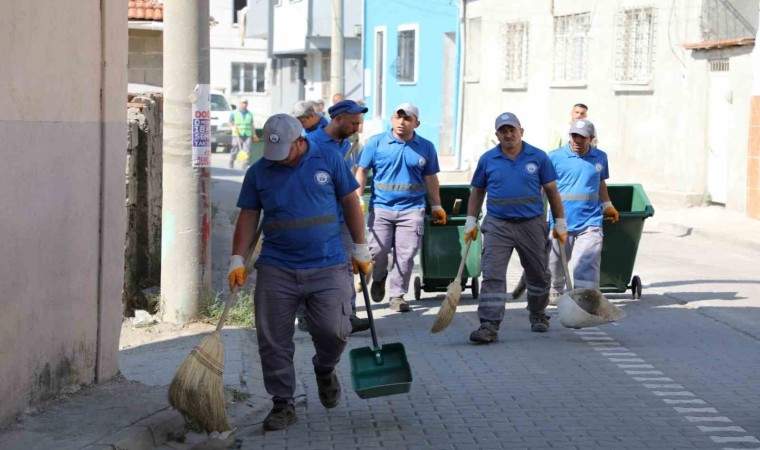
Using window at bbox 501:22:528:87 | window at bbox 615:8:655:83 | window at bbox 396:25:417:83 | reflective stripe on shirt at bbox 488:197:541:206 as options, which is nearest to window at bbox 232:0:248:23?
window at bbox 396:25:417:83

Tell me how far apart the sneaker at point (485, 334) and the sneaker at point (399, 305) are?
6.00ft

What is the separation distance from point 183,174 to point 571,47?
17856 millimetres

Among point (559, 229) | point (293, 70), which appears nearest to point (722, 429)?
point (559, 229)

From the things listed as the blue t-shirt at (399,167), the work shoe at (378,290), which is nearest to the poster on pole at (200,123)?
the blue t-shirt at (399,167)

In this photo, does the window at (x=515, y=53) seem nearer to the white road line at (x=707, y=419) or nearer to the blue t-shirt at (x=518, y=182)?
the blue t-shirt at (x=518, y=182)

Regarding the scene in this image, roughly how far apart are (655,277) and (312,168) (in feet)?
25.7

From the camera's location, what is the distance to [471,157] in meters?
32.1

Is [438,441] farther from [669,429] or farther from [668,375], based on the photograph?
[668,375]

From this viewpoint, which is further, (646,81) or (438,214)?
(646,81)

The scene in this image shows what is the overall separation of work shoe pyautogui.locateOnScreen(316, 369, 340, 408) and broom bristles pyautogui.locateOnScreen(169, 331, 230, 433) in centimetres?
86

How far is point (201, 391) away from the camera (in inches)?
259

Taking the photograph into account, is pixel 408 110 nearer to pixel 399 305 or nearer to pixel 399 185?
pixel 399 185

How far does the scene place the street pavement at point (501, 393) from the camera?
6844 mm

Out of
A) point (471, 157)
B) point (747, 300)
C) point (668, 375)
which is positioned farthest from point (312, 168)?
point (471, 157)
